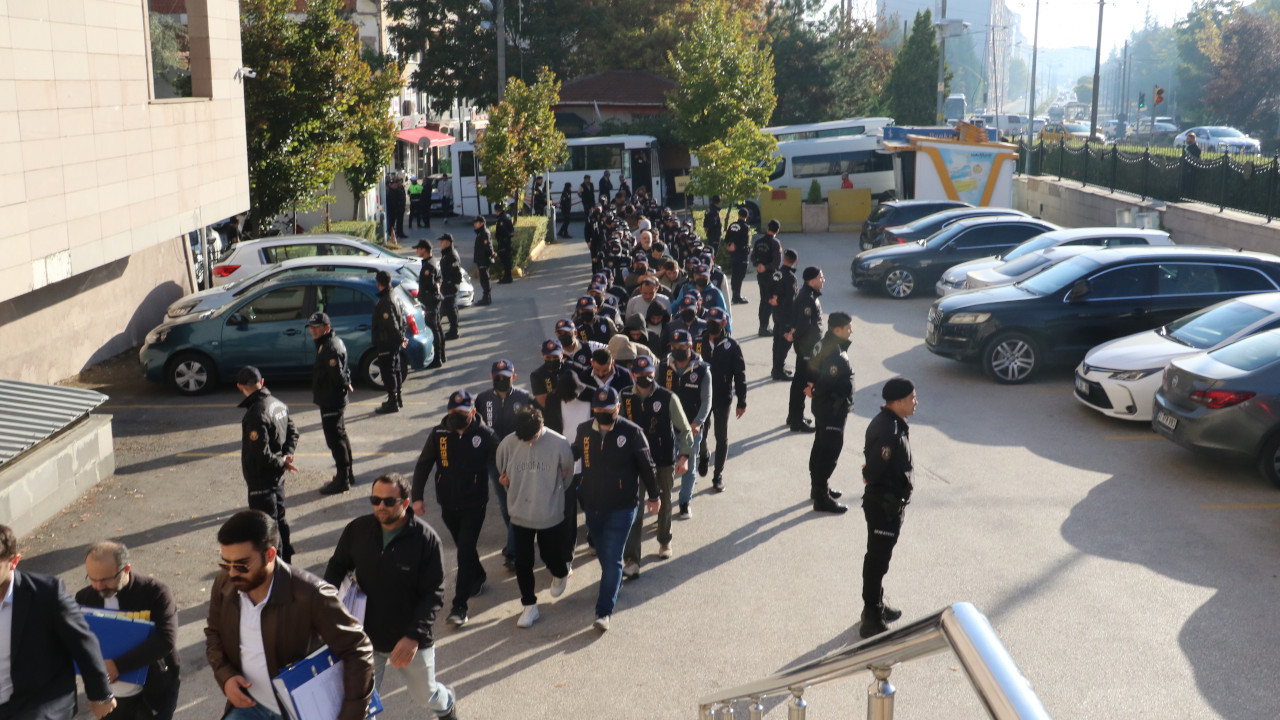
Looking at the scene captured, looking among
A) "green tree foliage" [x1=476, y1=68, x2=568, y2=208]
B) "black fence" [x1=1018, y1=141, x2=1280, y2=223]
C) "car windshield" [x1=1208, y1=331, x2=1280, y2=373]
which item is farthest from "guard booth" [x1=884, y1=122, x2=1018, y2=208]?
"car windshield" [x1=1208, y1=331, x2=1280, y2=373]

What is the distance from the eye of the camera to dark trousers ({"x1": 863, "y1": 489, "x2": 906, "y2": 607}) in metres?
7.27

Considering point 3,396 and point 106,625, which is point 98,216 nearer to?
point 3,396

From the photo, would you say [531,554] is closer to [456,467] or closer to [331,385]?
[456,467]

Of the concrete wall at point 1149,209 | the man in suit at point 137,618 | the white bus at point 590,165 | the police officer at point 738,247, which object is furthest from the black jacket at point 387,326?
the white bus at point 590,165

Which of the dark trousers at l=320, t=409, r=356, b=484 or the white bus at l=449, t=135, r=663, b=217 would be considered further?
the white bus at l=449, t=135, r=663, b=217

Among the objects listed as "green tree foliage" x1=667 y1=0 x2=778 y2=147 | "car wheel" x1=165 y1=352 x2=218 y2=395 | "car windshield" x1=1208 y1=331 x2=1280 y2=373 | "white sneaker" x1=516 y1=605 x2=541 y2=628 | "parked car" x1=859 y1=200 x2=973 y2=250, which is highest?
"green tree foliage" x1=667 y1=0 x2=778 y2=147

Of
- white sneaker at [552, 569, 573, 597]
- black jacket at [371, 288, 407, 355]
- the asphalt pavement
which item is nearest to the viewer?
the asphalt pavement

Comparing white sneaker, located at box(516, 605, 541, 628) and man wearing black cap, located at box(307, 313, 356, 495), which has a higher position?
man wearing black cap, located at box(307, 313, 356, 495)

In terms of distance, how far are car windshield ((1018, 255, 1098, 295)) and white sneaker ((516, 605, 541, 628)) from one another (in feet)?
31.1

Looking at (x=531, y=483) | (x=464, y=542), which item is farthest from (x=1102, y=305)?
(x=464, y=542)

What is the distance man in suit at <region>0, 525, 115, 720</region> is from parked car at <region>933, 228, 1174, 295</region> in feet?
50.4

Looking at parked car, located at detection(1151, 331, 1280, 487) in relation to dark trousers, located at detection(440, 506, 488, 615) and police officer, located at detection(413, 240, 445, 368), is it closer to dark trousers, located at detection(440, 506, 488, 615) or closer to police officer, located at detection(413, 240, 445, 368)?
dark trousers, located at detection(440, 506, 488, 615)

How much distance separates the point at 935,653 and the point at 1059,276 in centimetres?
1329

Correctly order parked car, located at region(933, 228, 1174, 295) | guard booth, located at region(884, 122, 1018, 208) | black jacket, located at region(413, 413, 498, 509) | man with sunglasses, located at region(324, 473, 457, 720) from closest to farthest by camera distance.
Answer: man with sunglasses, located at region(324, 473, 457, 720), black jacket, located at region(413, 413, 498, 509), parked car, located at region(933, 228, 1174, 295), guard booth, located at region(884, 122, 1018, 208)
